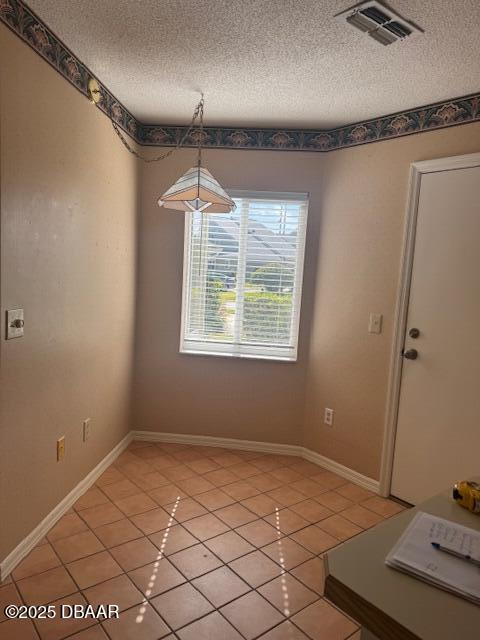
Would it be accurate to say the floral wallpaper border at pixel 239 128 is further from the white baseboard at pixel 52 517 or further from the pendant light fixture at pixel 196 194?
the white baseboard at pixel 52 517

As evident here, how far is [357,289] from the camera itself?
2.95 m

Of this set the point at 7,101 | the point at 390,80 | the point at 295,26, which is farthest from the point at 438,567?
the point at 390,80

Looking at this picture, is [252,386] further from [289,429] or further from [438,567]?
[438,567]

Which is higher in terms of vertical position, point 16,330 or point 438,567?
point 16,330

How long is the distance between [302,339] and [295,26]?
6.67 ft

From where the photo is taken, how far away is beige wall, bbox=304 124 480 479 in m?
2.74

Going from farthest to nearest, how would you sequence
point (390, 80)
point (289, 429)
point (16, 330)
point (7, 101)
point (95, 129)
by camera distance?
point (289, 429) → point (95, 129) → point (390, 80) → point (16, 330) → point (7, 101)

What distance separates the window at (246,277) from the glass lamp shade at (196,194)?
789mm

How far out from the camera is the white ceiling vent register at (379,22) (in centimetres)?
166

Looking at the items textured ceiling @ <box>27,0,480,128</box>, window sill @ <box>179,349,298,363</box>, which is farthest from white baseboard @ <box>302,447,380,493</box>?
textured ceiling @ <box>27,0,480,128</box>

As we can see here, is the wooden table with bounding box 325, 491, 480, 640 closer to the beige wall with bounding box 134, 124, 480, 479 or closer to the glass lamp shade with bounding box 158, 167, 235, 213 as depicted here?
the glass lamp shade with bounding box 158, 167, 235, 213

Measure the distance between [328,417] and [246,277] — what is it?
3.92 feet

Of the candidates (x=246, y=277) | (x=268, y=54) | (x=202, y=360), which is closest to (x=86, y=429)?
(x=202, y=360)

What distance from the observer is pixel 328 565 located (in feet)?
2.97
